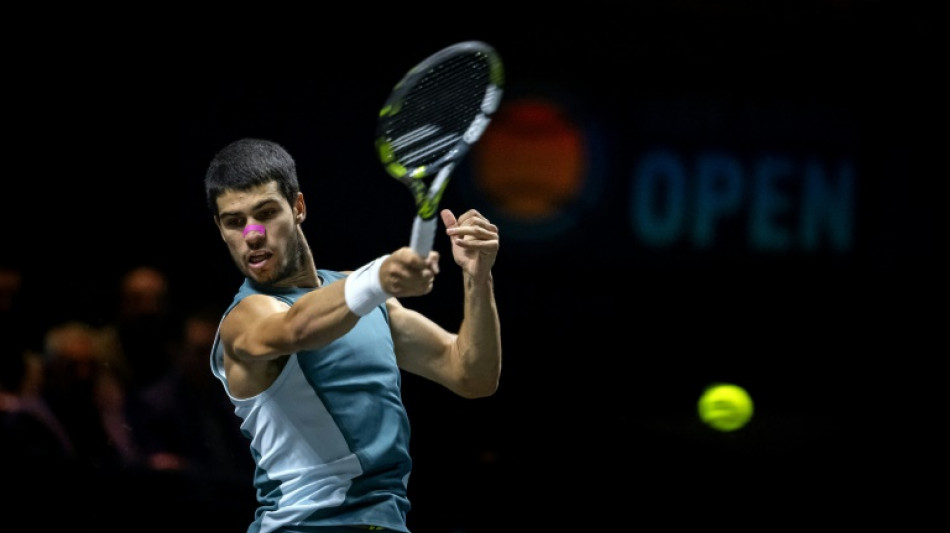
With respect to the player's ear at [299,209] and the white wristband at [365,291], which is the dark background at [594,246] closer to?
the player's ear at [299,209]

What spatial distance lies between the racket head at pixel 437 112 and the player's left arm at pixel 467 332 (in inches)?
7.4

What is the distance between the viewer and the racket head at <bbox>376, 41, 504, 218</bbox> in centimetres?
301

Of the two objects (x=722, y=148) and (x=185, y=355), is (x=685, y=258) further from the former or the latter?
(x=185, y=355)

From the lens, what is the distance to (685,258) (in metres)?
6.98

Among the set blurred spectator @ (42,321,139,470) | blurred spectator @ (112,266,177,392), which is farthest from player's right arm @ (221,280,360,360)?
blurred spectator @ (112,266,177,392)

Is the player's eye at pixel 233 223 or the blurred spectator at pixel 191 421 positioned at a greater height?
the player's eye at pixel 233 223

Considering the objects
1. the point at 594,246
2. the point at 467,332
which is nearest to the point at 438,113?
the point at 467,332

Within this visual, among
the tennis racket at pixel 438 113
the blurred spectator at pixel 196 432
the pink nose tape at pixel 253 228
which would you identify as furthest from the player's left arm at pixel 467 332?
the blurred spectator at pixel 196 432

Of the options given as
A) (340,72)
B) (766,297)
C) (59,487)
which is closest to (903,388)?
(766,297)

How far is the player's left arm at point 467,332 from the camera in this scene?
320 centimetres

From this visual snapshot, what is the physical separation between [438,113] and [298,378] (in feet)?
2.25

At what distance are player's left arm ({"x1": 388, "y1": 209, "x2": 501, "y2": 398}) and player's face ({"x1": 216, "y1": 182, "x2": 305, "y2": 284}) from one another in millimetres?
381

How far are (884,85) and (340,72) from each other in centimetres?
298

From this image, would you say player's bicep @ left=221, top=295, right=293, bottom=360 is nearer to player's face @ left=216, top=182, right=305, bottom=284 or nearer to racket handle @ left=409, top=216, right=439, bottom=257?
player's face @ left=216, top=182, right=305, bottom=284
